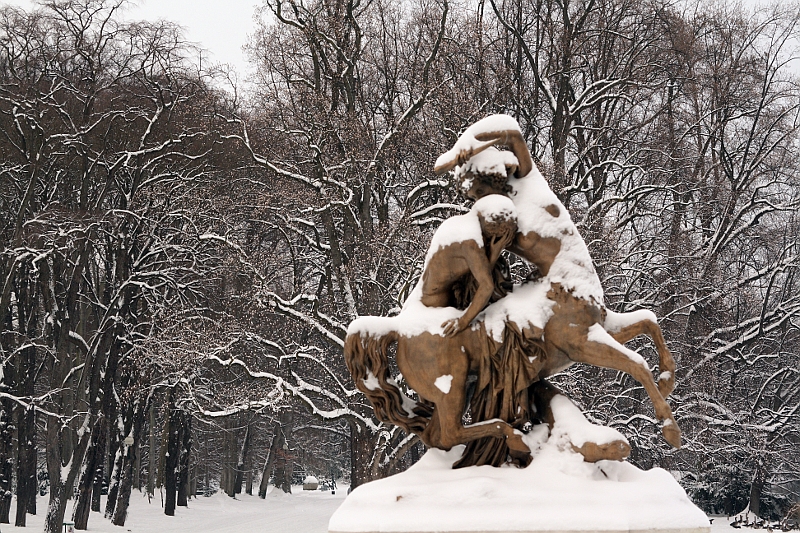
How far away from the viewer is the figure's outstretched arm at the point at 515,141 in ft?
21.1

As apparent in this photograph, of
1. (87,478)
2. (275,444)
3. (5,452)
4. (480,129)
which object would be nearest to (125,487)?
(87,478)

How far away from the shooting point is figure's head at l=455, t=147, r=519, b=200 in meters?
6.41

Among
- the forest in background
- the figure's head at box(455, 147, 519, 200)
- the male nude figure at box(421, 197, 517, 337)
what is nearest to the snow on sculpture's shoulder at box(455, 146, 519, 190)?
the figure's head at box(455, 147, 519, 200)

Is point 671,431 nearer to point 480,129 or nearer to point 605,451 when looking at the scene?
point 605,451

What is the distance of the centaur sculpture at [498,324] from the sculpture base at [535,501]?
0.29 metres

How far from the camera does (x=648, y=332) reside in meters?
6.23

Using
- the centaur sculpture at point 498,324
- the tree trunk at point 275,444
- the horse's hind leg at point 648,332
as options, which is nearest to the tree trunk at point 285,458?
the tree trunk at point 275,444

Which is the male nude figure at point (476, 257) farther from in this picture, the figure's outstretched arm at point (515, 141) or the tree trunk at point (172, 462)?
the tree trunk at point (172, 462)

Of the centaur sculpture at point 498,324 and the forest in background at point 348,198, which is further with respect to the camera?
the forest in background at point 348,198

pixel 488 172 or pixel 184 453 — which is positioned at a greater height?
pixel 488 172

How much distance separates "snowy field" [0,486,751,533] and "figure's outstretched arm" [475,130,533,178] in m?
13.8

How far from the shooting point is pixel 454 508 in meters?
5.57

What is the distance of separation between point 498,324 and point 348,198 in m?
11.2

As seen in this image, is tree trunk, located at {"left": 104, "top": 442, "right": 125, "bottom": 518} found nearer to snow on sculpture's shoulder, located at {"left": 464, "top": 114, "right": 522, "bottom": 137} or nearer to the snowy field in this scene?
the snowy field
